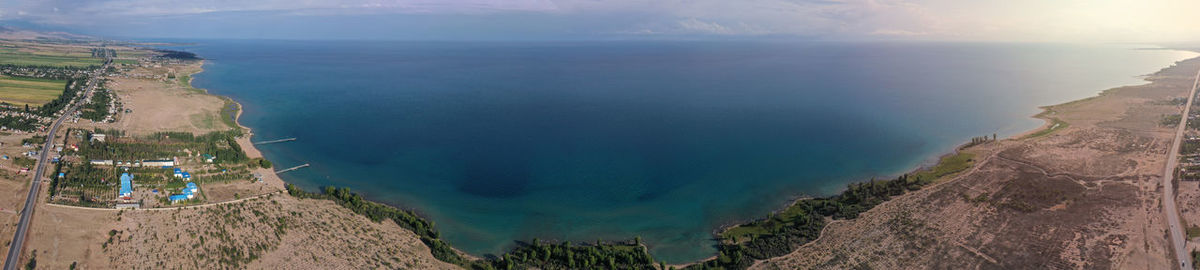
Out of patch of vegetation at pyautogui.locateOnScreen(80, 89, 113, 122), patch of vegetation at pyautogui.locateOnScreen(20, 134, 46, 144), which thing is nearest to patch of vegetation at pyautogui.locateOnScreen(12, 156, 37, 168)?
patch of vegetation at pyautogui.locateOnScreen(20, 134, 46, 144)

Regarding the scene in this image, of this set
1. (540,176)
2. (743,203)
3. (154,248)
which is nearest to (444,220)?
(540,176)

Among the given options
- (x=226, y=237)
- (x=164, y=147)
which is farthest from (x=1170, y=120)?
(x=164, y=147)

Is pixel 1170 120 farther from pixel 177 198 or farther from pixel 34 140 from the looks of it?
pixel 34 140

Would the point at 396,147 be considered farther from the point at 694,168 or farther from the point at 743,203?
the point at 743,203

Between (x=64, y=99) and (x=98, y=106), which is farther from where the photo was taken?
(x=64, y=99)

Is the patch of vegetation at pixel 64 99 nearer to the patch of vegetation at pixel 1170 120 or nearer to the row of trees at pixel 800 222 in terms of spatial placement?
the row of trees at pixel 800 222
